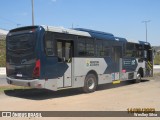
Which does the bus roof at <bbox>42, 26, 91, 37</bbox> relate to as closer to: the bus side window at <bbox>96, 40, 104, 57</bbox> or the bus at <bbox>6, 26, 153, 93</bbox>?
the bus at <bbox>6, 26, 153, 93</bbox>

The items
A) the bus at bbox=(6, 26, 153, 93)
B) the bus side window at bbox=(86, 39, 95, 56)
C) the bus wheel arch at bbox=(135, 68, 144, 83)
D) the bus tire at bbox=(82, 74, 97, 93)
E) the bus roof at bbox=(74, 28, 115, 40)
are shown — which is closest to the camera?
the bus at bbox=(6, 26, 153, 93)

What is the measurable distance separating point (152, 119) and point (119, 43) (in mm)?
10006

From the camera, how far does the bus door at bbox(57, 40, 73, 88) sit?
44.7 ft

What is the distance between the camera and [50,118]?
30.1 feet

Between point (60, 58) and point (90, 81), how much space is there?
2781 mm

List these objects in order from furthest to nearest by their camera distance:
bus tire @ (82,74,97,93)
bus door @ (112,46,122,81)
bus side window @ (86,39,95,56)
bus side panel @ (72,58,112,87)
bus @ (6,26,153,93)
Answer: bus door @ (112,46,122,81), bus side window @ (86,39,95,56), bus tire @ (82,74,97,93), bus side panel @ (72,58,112,87), bus @ (6,26,153,93)

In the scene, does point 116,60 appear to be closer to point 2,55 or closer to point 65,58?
point 65,58

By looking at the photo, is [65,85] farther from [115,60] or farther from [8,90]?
[115,60]

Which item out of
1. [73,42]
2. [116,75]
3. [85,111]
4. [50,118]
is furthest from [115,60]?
[50,118]

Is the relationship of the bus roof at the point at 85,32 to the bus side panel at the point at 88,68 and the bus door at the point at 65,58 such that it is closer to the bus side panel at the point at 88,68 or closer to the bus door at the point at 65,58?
the bus door at the point at 65,58

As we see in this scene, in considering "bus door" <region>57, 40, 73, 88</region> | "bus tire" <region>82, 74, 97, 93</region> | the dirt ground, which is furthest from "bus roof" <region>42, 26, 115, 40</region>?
the dirt ground

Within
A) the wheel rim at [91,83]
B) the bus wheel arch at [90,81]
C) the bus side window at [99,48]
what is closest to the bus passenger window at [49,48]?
the bus wheel arch at [90,81]

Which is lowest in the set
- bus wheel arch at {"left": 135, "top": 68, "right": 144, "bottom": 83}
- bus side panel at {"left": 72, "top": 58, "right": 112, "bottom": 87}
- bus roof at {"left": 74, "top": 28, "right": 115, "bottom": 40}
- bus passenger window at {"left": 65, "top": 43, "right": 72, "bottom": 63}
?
bus wheel arch at {"left": 135, "top": 68, "right": 144, "bottom": 83}

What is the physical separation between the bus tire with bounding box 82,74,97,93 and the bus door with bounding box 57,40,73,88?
54.1 inches
